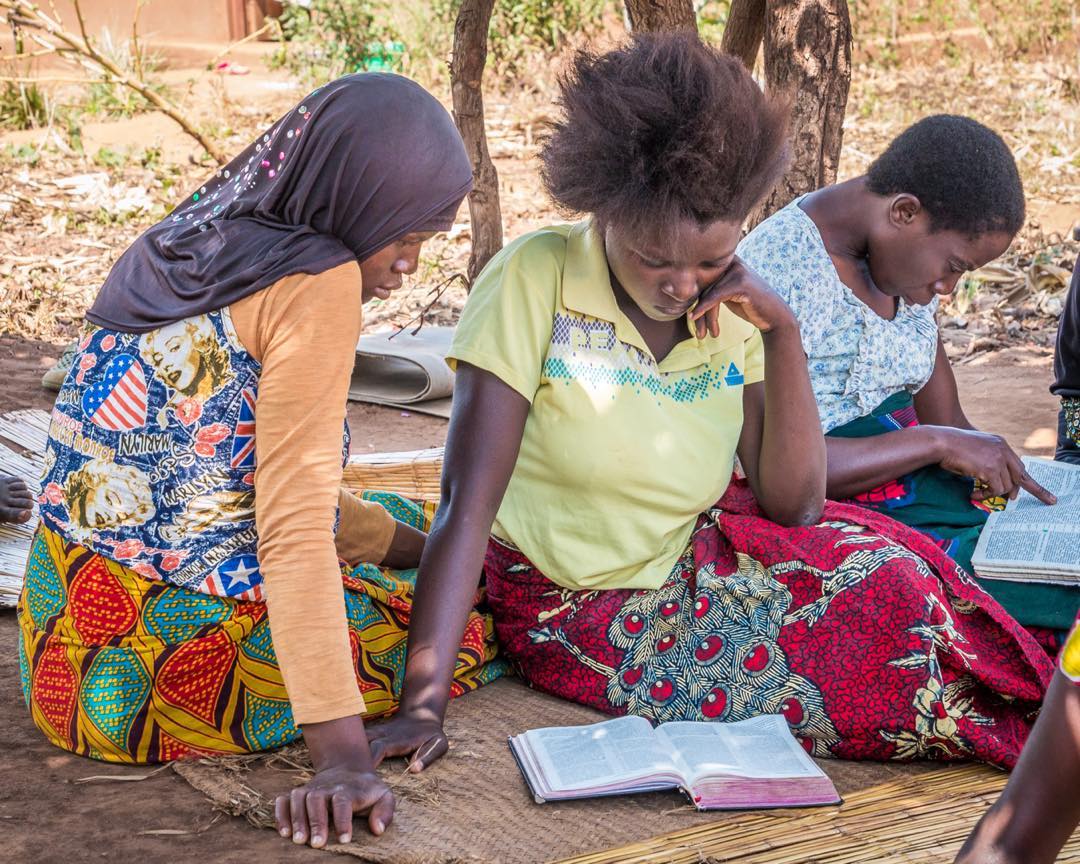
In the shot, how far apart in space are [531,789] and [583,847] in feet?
0.61

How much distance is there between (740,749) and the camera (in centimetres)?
236

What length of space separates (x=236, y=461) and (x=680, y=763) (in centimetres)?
95

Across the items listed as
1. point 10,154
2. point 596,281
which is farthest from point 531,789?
point 10,154

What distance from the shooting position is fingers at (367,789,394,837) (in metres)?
2.06

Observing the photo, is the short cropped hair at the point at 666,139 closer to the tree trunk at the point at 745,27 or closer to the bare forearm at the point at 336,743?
the bare forearm at the point at 336,743

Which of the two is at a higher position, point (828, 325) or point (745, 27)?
point (745, 27)

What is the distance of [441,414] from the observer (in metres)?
5.26

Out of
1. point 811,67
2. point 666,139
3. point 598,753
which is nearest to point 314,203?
point 666,139

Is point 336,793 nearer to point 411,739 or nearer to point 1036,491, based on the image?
point 411,739

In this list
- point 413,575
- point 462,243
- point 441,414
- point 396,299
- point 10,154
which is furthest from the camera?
point 10,154

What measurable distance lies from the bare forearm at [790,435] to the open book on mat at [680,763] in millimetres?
461

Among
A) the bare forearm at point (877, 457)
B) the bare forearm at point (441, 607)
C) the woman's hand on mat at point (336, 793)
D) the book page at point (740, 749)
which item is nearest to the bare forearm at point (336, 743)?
the woman's hand on mat at point (336, 793)

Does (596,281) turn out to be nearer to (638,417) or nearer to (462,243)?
(638,417)

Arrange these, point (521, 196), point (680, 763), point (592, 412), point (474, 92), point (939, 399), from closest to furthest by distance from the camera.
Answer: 1. point (680, 763)
2. point (592, 412)
3. point (939, 399)
4. point (474, 92)
5. point (521, 196)
